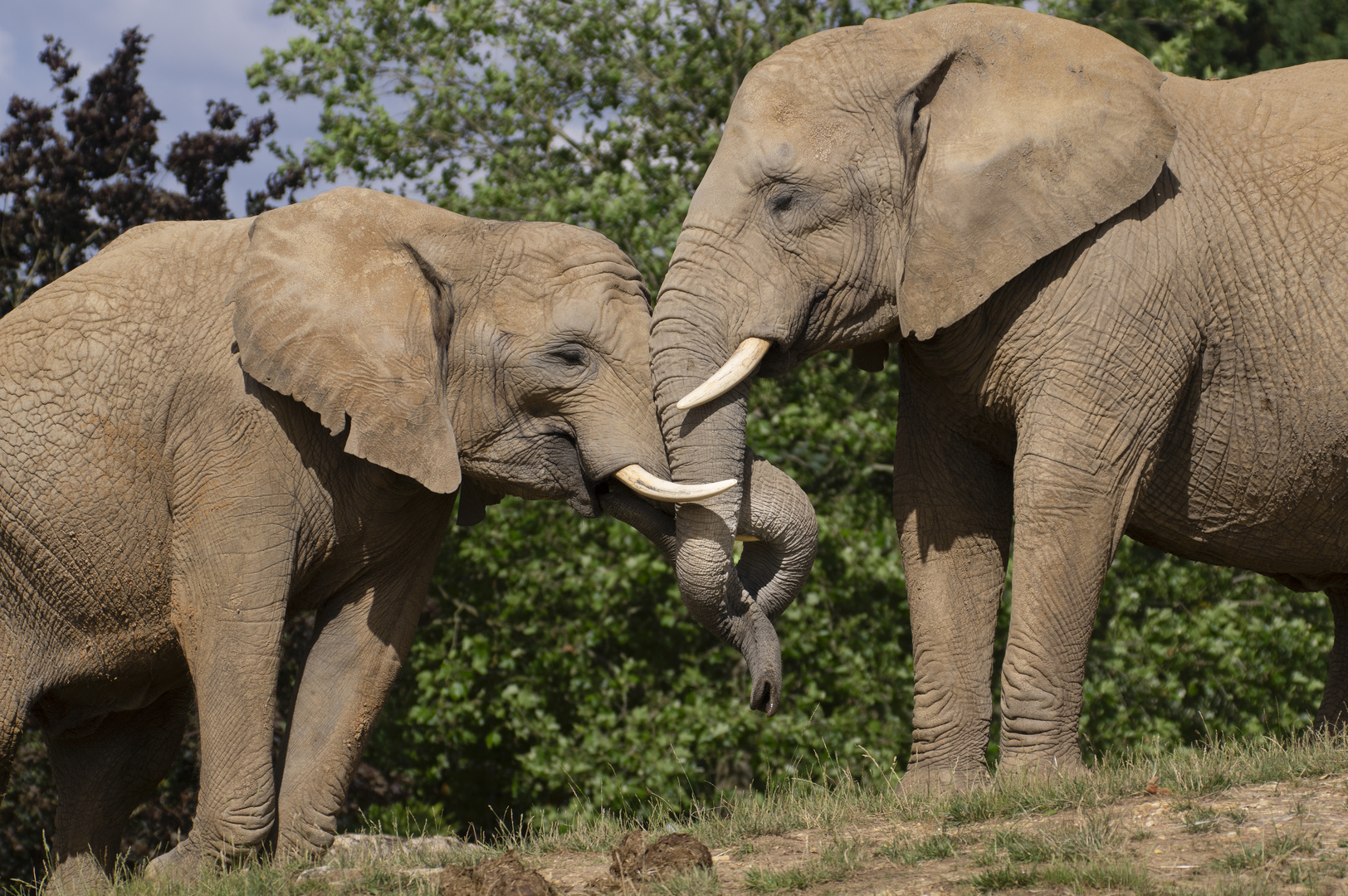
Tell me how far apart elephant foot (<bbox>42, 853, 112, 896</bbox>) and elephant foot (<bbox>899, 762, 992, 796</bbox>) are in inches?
142

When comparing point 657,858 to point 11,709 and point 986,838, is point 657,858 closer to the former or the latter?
point 986,838

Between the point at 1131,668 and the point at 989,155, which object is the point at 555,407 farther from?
the point at 1131,668

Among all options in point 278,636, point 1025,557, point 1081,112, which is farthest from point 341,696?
point 1081,112

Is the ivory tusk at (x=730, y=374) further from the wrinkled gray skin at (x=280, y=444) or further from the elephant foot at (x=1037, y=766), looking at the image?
the elephant foot at (x=1037, y=766)

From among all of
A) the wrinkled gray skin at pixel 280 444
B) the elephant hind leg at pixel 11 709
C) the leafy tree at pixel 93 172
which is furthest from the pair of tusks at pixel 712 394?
the leafy tree at pixel 93 172

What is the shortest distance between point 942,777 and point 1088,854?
2112 mm

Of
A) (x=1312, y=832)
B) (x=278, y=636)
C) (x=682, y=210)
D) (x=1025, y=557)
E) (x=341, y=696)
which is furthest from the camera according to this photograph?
(x=682, y=210)

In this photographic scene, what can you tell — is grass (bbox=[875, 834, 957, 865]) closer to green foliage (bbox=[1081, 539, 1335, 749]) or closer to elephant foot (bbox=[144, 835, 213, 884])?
elephant foot (bbox=[144, 835, 213, 884])

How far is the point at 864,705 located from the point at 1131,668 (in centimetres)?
221

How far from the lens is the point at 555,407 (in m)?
6.42

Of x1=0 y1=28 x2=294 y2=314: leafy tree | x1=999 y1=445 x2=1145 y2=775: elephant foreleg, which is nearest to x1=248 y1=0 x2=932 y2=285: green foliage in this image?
x1=0 y1=28 x2=294 y2=314: leafy tree

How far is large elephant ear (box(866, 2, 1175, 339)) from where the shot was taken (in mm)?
5742

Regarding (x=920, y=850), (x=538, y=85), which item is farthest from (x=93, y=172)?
(x=920, y=850)

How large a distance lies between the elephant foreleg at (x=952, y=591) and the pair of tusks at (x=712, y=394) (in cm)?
111
